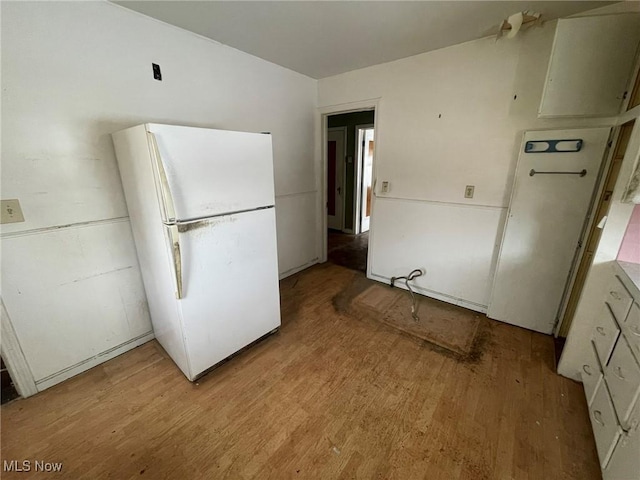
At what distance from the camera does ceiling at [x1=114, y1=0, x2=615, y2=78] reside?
1.63m

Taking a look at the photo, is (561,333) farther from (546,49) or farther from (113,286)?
(113,286)

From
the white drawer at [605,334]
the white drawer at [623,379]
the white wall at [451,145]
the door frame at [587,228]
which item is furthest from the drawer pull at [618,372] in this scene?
the white wall at [451,145]

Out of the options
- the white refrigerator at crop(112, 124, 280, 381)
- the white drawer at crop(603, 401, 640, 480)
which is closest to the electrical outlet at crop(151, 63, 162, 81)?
the white refrigerator at crop(112, 124, 280, 381)

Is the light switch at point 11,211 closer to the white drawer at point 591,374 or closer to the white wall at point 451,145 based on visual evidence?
the white wall at point 451,145

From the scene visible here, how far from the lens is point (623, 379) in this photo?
3.79ft

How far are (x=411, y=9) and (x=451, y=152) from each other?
1150 millimetres

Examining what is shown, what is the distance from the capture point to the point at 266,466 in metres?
1.23

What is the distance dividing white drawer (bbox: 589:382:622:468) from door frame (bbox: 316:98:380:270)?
2.07 meters

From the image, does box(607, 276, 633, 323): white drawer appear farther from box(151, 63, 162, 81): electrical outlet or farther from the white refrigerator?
box(151, 63, 162, 81): electrical outlet

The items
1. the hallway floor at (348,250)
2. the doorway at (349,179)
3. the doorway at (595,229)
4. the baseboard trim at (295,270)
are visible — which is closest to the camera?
the doorway at (595,229)

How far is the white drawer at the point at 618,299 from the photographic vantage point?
4.11 ft

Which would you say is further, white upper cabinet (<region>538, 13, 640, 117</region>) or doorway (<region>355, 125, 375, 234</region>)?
doorway (<region>355, 125, 375, 234</region>)

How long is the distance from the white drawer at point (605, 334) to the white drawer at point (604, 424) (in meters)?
0.16

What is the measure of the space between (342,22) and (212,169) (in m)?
1.45
